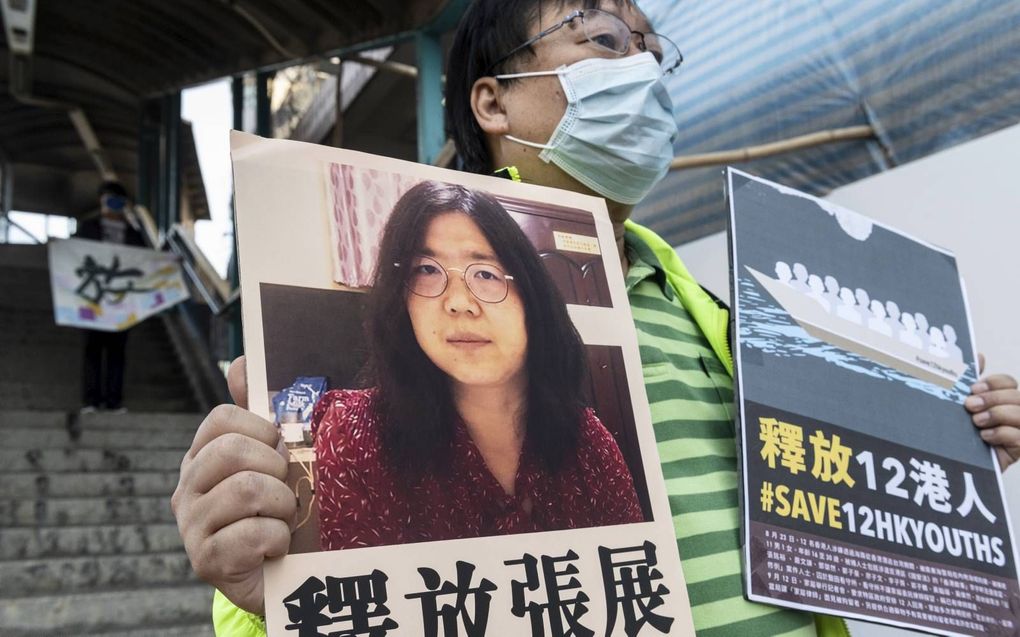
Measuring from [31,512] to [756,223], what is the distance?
317 centimetres

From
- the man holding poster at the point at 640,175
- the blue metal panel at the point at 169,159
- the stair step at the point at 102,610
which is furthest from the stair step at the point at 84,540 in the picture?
the blue metal panel at the point at 169,159

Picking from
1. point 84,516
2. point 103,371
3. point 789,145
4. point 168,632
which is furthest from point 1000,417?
point 103,371

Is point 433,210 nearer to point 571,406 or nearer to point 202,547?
point 571,406

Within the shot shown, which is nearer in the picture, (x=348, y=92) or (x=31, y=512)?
(x=31, y=512)

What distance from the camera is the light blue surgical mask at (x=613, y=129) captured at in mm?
1062

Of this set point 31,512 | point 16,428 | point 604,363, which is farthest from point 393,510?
point 16,428

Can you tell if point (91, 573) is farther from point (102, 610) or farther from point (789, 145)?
point (789, 145)

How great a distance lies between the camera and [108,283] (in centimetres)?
511

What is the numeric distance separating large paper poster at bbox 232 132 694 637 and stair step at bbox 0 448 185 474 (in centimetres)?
305

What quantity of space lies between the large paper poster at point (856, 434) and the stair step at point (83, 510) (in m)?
3.15

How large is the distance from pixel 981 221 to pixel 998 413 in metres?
0.90

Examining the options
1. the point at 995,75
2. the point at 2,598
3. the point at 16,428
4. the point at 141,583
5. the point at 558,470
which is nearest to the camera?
the point at 558,470

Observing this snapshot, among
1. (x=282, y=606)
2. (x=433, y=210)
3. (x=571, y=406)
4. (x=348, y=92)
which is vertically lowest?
(x=282, y=606)

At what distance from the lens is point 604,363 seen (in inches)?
30.6
